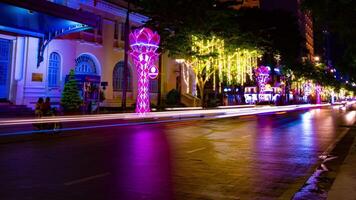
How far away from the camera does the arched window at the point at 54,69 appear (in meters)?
35.2

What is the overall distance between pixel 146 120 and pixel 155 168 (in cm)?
2028

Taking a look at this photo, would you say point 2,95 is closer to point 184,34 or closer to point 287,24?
point 184,34

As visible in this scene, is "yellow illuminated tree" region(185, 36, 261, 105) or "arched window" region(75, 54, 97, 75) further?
"yellow illuminated tree" region(185, 36, 261, 105)

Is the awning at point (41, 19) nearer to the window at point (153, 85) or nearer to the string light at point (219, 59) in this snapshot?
the string light at point (219, 59)

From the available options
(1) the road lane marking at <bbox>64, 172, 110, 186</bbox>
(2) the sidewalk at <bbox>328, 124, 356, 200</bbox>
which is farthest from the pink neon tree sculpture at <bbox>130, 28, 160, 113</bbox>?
(1) the road lane marking at <bbox>64, 172, 110, 186</bbox>

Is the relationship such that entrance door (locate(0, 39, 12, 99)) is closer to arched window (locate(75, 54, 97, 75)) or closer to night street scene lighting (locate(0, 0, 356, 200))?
night street scene lighting (locate(0, 0, 356, 200))

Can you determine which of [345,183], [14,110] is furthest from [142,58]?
[345,183]

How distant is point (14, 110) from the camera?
29.8 meters

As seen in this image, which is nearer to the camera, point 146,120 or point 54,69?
point 146,120

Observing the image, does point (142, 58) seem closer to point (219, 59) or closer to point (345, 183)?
point (219, 59)

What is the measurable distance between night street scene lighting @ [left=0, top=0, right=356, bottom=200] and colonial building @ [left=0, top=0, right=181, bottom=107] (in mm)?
84

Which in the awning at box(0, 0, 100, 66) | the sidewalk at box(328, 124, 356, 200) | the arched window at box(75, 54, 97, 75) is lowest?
the sidewalk at box(328, 124, 356, 200)

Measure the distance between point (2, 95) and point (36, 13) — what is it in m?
8.04

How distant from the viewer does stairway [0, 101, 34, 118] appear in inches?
1133
